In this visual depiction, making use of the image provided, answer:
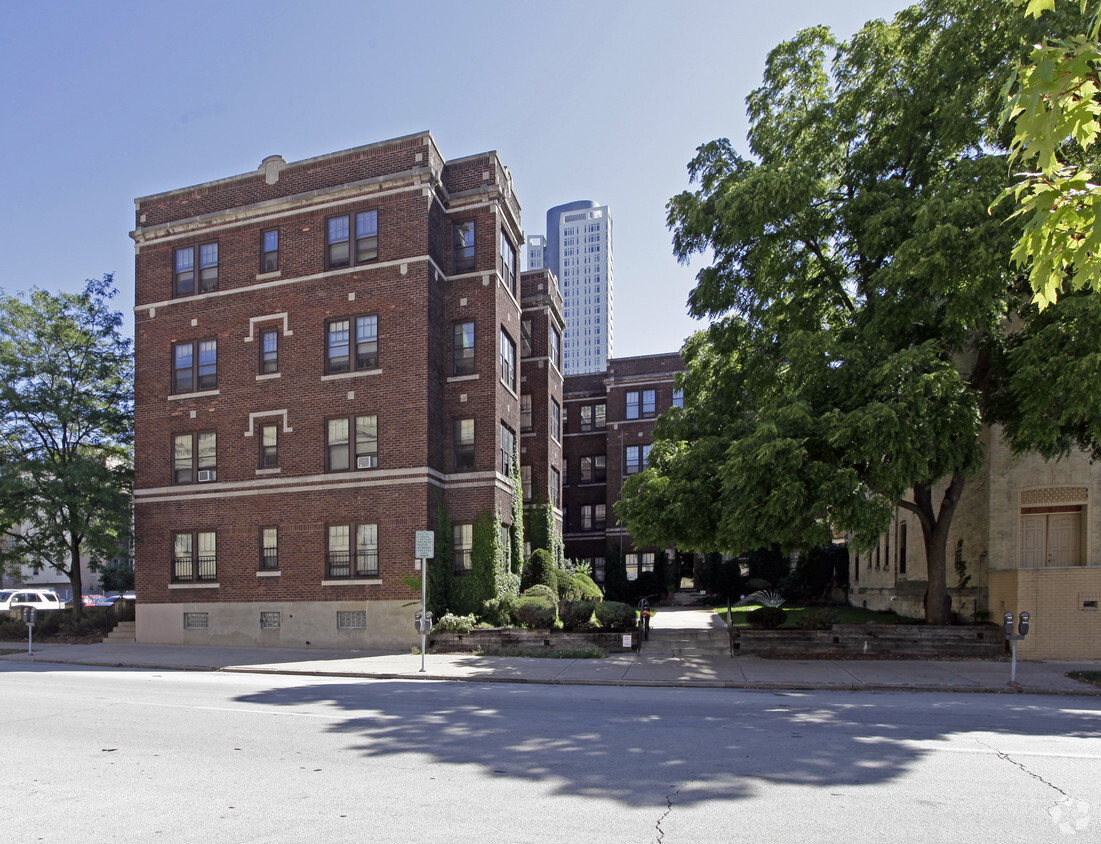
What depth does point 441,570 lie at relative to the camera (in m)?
23.2

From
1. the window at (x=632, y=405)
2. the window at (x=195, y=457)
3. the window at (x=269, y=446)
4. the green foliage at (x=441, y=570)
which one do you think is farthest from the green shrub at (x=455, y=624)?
the window at (x=632, y=405)

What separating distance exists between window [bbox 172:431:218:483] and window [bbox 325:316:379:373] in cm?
508

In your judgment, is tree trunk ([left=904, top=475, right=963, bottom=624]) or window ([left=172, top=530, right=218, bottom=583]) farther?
window ([left=172, top=530, right=218, bottom=583])

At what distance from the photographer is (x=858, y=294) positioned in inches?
821

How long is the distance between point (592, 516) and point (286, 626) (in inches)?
1046

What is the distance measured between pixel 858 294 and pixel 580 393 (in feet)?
95.5

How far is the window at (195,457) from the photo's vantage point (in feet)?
83.9

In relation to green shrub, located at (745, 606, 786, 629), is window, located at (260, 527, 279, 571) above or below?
above

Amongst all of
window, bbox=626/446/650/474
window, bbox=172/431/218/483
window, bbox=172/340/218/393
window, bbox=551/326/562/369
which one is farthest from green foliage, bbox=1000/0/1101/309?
window, bbox=626/446/650/474

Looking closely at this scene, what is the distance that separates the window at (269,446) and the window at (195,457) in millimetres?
1854

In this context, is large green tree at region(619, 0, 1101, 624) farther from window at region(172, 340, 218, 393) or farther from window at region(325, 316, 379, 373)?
window at region(172, 340, 218, 393)

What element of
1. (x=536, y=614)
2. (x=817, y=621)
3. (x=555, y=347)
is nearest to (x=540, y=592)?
(x=536, y=614)

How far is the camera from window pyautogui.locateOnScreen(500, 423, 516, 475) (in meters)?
25.9

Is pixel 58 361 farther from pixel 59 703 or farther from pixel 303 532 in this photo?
pixel 59 703
